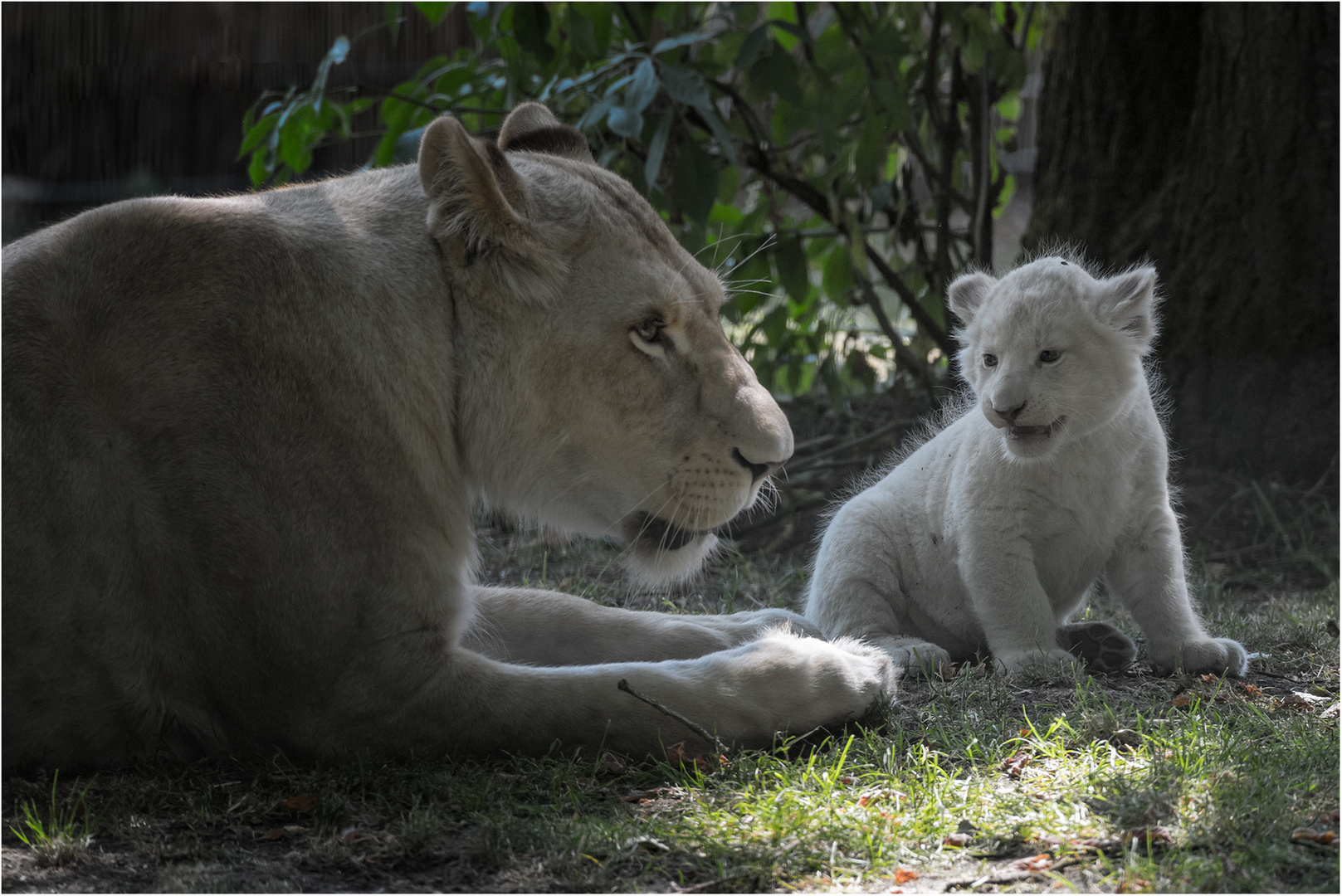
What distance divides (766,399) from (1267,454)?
3.70 m

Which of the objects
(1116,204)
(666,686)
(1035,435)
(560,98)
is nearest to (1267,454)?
(1116,204)

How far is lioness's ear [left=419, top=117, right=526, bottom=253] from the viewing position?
274 centimetres

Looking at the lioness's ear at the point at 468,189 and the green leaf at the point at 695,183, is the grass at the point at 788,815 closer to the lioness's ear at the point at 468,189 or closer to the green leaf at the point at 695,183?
the lioness's ear at the point at 468,189

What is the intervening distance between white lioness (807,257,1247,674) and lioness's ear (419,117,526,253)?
4.77ft

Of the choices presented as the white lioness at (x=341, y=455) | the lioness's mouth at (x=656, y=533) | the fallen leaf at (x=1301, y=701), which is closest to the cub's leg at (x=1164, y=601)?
the fallen leaf at (x=1301, y=701)

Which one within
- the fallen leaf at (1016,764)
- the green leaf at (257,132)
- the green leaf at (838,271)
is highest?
the green leaf at (257,132)

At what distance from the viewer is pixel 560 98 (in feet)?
18.8

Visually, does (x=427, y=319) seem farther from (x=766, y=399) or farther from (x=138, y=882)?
(x=138, y=882)

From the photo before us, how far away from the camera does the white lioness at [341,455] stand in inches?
102

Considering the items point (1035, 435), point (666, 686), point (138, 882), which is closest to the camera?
point (138, 882)

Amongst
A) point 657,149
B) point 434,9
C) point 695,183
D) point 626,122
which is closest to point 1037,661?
point 626,122

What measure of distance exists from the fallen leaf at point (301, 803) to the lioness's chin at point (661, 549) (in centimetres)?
100

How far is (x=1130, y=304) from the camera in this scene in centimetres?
350

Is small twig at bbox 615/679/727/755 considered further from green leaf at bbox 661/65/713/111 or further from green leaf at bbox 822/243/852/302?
green leaf at bbox 822/243/852/302
